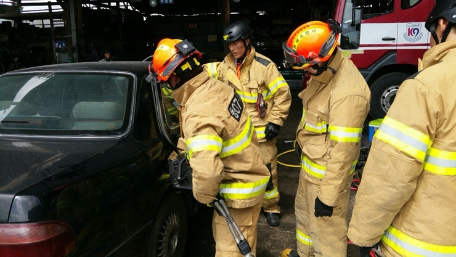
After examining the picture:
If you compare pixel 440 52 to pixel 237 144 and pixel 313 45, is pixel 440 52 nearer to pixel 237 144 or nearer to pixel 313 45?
pixel 313 45

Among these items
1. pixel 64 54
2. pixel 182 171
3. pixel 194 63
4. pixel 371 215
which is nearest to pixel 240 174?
pixel 182 171

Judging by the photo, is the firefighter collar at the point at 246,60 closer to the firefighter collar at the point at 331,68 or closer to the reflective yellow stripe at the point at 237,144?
the firefighter collar at the point at 331,68

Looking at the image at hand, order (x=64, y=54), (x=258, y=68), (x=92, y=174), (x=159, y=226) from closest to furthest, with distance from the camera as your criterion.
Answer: (x=92, y=174) < (x=159, y=226) < (x=258, y=68) < (x=64, y=54)

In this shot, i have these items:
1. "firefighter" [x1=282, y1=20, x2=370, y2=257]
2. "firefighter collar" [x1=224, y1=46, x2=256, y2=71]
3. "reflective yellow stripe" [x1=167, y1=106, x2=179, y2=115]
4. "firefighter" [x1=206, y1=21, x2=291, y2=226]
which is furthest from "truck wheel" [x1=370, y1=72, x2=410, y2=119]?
"reflective yellow stripe" [x1=167, y1=106, x2=179, y2=115]

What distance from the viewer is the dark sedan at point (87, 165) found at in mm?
1533

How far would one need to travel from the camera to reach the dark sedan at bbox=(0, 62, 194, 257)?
1533 millimetres

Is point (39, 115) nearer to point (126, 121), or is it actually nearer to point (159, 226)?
point (126, 121)

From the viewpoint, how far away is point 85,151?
2.02m

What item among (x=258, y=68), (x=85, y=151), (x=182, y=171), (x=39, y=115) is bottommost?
(x=182, y=171)

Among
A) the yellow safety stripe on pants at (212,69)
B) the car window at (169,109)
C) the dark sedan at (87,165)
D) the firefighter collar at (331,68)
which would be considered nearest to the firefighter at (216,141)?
the dark sedan at (87,165)

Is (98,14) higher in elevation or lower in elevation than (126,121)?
higher

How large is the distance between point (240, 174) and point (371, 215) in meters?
0.83

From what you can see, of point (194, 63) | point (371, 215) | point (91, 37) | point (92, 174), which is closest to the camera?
point (371, 215)

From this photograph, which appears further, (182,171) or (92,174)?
(182,171)
